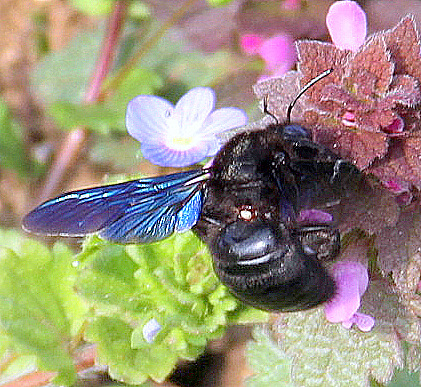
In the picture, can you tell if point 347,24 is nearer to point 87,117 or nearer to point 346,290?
point 346,290

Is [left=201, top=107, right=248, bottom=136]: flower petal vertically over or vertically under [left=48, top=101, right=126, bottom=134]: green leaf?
over

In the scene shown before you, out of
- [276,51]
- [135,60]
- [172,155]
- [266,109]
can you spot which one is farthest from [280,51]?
[266,109]

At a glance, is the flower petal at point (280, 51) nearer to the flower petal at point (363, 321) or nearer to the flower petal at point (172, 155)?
the flower petal at point (172, 155)

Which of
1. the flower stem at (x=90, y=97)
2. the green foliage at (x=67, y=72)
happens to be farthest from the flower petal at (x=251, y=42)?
the green foliage at (x=67, y=72)

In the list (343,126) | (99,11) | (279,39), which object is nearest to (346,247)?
(343,126)

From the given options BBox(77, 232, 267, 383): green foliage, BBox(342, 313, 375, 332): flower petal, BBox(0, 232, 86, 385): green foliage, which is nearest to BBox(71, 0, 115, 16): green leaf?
BBox(0, 232, 86, 385): green foliage

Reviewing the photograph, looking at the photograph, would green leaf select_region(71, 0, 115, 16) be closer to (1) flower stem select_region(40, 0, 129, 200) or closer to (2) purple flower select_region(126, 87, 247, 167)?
(1) flower stem select_region(40, 0, 129, 200)

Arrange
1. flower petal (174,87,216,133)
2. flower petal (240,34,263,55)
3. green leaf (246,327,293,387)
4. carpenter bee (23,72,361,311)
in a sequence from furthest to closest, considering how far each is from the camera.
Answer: flower petal (240,34,263,55) → green leaf (246,327,293,387) → flower petal (174,87,216,133) → carpenter bee (23,72,361,311)
